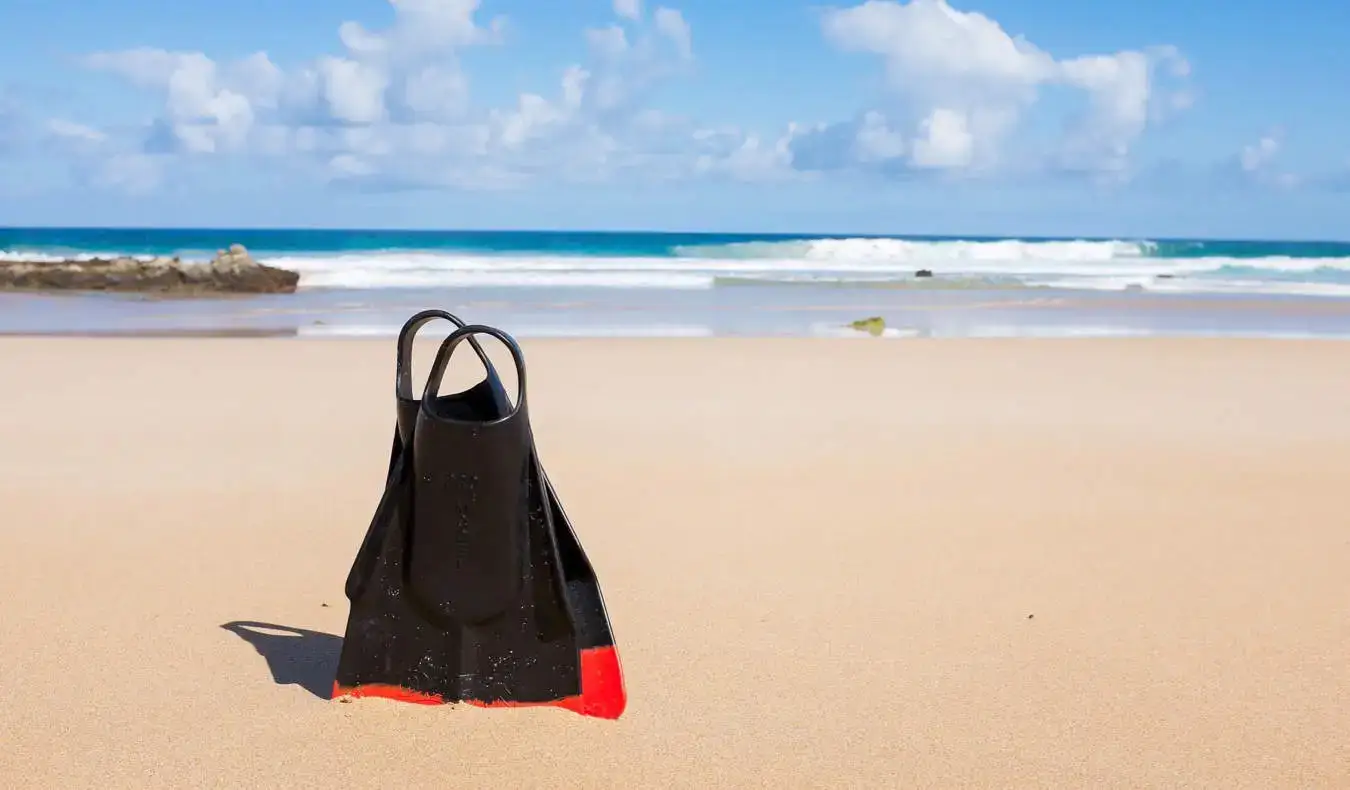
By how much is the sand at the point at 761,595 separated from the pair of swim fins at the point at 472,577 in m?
0.08

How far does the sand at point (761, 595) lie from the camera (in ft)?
8.52

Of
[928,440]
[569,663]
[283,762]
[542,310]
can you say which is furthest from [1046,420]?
[542,310]

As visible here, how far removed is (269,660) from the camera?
3078 millimetres

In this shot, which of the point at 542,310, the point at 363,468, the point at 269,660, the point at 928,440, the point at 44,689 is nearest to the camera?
the point at 44,689

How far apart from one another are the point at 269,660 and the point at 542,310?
1645 cm

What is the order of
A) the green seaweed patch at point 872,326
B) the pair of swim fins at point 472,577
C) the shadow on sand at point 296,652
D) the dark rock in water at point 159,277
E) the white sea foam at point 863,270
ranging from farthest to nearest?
the white sea foam at point 863,270 → the dark rock in water at point 159,277 → the green seaweed patch at point 872,326 → the shadow on sand at point 296,652 → the pair of swim fins at point 472,577

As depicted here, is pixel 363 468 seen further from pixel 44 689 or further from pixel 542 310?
pixel 542 310

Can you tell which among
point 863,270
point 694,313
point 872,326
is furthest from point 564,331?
point 863,270

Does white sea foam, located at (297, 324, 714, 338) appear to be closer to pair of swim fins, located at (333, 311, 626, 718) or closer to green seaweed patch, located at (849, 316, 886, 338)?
green seaweed patch, located at (849, 316, 886, 338)

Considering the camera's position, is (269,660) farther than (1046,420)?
No

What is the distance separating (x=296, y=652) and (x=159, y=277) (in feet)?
82.0

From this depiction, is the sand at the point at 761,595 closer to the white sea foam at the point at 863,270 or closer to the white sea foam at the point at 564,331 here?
the white sea foam at the point at 564,331

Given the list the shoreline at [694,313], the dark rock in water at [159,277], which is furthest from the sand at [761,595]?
the dark rock in water at [159,277]

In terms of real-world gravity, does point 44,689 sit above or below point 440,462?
below
